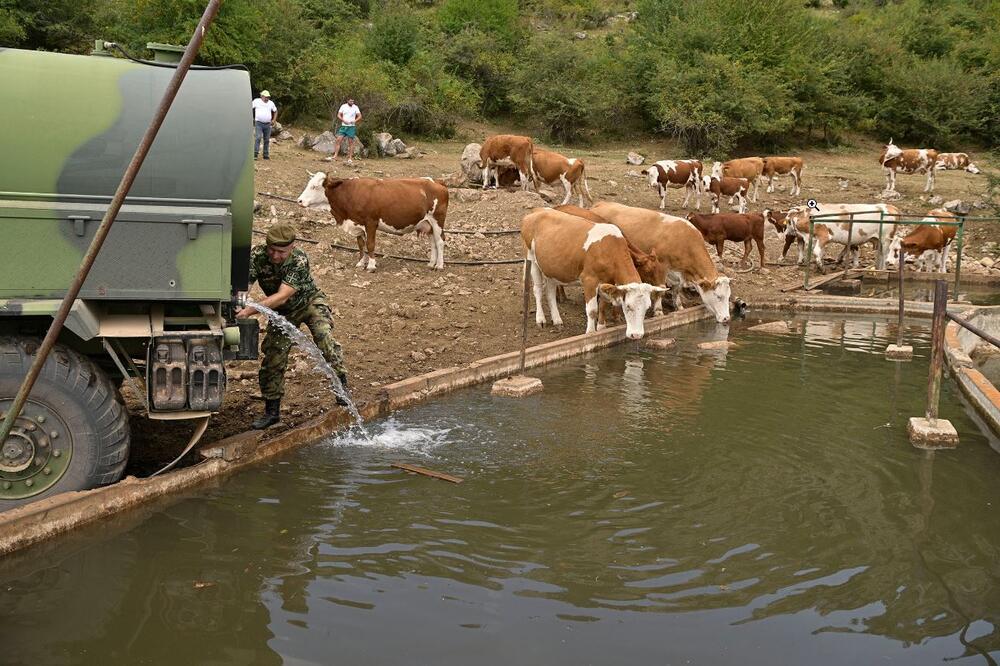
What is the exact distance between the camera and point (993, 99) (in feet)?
126

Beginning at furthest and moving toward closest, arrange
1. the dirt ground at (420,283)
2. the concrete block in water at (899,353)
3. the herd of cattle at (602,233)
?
the herd of cattle at (602,233) < the concrete block in water at (899,353) < the dirt ground at (420,283)

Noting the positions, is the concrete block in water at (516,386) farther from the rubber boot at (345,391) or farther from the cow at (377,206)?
the cow at (377,206)

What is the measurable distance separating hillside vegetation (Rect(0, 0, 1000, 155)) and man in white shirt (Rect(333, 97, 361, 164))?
18.7 ft

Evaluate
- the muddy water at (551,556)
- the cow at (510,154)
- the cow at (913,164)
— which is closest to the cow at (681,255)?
the muddy water at (551,556)

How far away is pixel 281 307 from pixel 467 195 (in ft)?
43.2

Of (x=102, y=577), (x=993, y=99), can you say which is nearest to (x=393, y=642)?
(x=102, y=577)

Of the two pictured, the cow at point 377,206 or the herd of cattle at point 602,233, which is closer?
the herd of cattle at point 602,233

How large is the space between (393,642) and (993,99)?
41083 millimetres

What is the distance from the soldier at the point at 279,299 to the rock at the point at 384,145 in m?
18.6

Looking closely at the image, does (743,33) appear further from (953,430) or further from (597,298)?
(953,430)

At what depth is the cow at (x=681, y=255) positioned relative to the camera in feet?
48.0

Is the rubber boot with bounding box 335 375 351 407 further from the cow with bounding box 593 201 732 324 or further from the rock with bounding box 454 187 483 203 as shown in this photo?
the rock with bounding box 454 187 483 203

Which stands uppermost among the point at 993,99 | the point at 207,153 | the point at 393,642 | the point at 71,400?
the point at 993,99

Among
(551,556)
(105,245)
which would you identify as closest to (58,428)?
(105,245)
